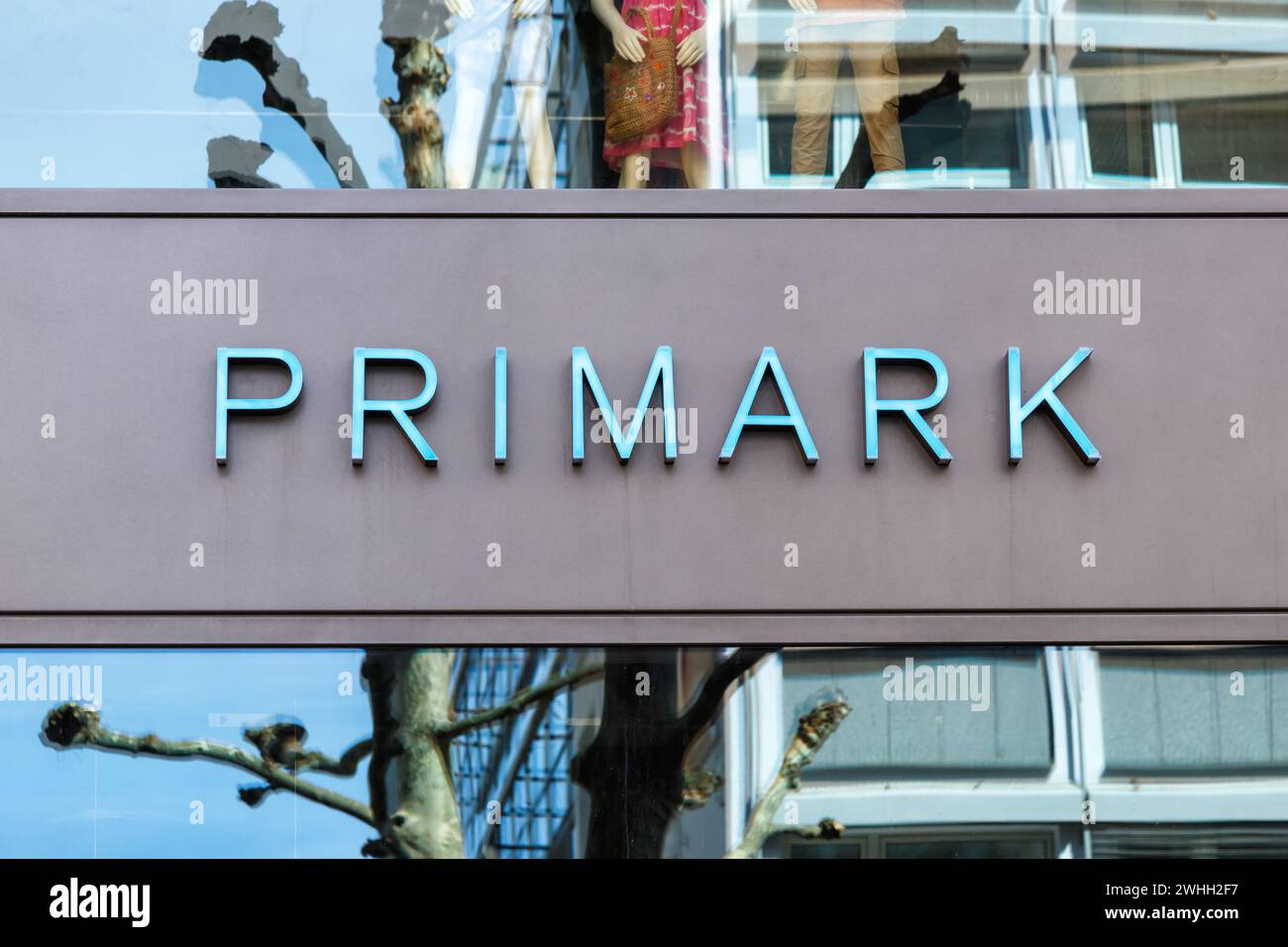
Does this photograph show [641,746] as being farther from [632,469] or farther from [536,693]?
[632,469]

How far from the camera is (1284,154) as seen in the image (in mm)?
6859

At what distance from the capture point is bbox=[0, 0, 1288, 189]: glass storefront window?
22.0 feet

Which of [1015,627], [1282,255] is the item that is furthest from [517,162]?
[1282,255]

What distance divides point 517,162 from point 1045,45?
237 cm

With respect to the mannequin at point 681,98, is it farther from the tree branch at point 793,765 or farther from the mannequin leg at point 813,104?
the tree branch at point 793,765

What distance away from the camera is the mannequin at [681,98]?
→ 266 inches

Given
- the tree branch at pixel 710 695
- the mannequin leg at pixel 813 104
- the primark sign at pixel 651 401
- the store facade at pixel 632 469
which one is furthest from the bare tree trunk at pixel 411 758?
the mannequin leg at pixel 813 104

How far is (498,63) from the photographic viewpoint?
6.86 m

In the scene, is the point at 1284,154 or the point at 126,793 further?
the point at 1284,154

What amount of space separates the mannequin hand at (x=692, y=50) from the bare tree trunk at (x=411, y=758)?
109 inches

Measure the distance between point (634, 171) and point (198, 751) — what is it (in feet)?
9.88

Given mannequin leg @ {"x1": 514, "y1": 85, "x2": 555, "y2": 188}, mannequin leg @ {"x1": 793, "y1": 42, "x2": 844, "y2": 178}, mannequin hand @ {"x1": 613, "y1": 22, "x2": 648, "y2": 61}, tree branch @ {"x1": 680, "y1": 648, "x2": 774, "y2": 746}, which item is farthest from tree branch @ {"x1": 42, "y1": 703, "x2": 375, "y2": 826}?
mannequin hand @ {"x1": 613, "y1": 22, "x2": 648, "y2": 61}
